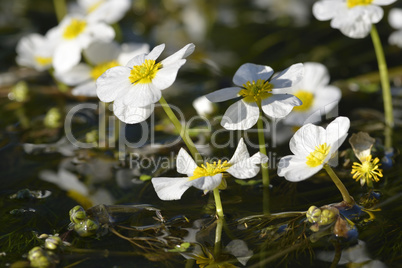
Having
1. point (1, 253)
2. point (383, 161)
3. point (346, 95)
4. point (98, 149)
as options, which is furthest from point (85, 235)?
point (346, 95)

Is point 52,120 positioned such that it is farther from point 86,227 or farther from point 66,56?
point 86,227

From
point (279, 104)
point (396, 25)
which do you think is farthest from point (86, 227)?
point (396, 25)

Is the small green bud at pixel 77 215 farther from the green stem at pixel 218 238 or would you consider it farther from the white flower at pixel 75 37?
the white flower at pixel 75 37

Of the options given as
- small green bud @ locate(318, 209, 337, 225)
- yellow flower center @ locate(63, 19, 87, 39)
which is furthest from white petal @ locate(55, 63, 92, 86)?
small green bud @ locate(318, 209, 337, 225)

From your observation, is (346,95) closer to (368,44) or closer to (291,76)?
(368,44)

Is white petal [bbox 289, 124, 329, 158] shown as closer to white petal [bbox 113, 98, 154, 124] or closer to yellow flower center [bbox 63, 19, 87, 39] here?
white petal [bbox 113, 98, 154, 124]

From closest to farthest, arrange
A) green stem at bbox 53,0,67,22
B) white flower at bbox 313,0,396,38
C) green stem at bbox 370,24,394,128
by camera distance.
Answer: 1. white flower at bbox 313,0,396,38
2. green stem at bbox 370,24,394,128
3. green stem at bbox 53,0,67,22
